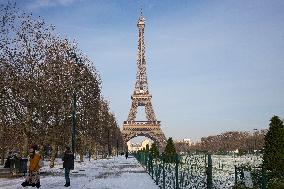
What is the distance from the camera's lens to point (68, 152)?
22.2 meters

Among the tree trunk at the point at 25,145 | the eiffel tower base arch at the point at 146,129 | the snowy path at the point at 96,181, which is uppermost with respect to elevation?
the eiffel tower base arch at the point at 146,129

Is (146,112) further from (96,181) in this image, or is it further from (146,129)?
(96,181)

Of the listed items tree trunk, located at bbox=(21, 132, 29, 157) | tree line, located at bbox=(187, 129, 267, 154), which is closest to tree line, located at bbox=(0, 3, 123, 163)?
tree trunk, located at bbox=(21, 132, 29, 157)

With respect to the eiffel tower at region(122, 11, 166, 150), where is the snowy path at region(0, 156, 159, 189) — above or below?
below

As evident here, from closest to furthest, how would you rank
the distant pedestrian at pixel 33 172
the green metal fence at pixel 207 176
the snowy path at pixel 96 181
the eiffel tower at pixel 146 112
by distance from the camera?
1. the green metal fence at pixel 207 176
2. the distant pedestrian at pixel 33 172
3. the snowy path at pixel 96 181
4. the eiffel tower at pixel 146 112

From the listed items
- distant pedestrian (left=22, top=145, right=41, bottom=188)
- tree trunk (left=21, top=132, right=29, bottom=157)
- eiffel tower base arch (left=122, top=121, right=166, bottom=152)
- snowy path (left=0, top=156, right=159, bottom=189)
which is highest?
eiffel tower base arch (left=122, top=121, right=166, bottom=152)

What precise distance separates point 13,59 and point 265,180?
26143 mm

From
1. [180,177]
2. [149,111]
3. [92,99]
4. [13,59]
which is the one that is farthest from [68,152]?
[149,111]

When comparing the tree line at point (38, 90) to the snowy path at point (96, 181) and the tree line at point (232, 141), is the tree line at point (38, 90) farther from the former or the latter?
the tree line at point (232, 141)

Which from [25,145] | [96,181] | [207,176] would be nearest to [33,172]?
[96,181]

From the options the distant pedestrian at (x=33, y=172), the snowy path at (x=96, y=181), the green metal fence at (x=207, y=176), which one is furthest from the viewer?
the snowy path at (x=96, y=181)

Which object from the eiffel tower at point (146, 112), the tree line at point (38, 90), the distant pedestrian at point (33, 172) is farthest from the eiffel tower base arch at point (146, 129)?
the distant pedestrian at point (33, 172)

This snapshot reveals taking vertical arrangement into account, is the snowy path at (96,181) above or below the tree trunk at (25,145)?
below

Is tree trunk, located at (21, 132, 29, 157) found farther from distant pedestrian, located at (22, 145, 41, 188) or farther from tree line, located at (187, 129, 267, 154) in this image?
tree line, located at (187, 129, 267, 154)
